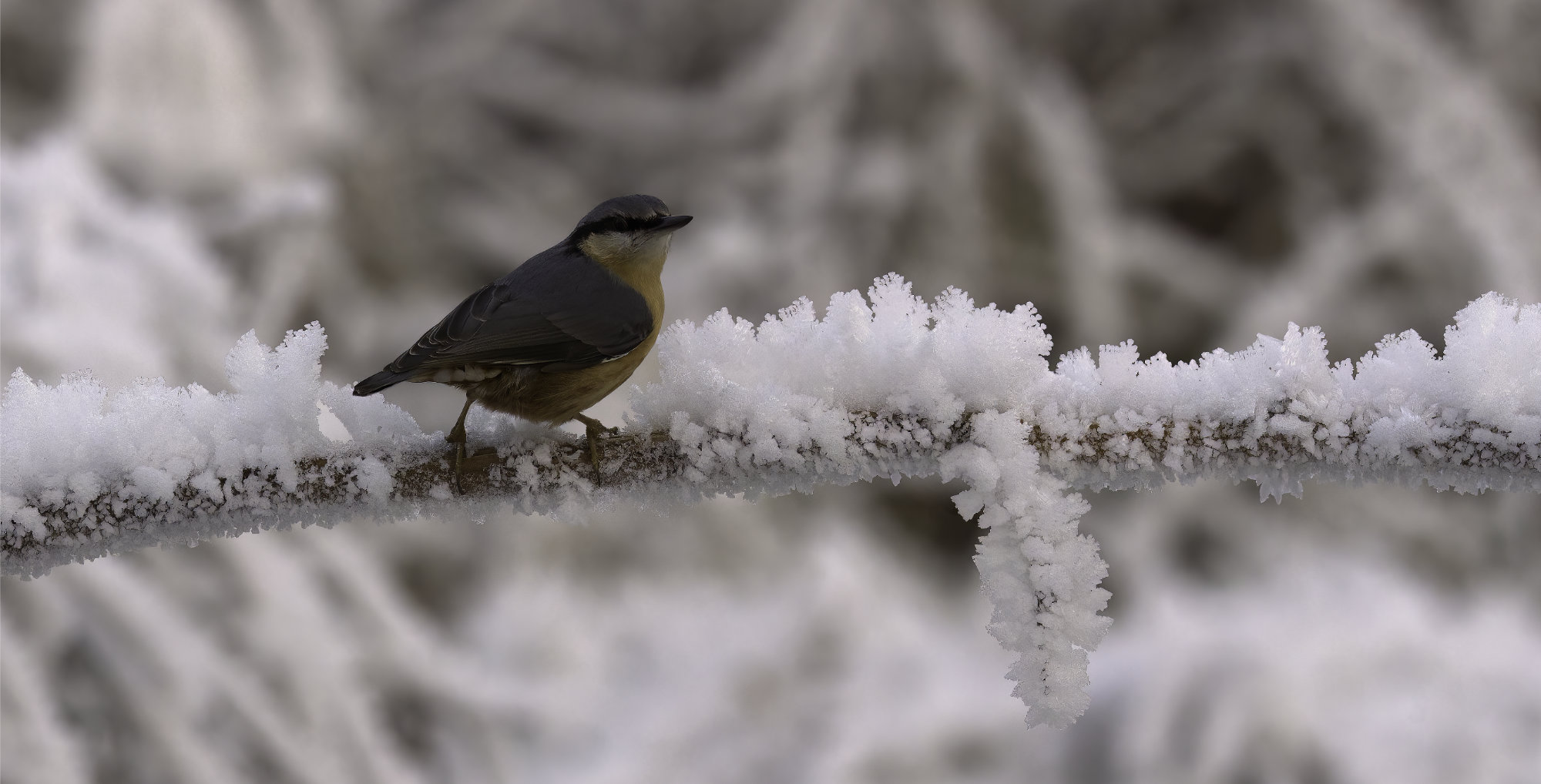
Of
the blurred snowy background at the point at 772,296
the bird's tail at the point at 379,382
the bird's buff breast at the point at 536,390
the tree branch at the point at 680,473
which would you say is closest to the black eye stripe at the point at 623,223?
the bird's buff breast at the point at 536,390

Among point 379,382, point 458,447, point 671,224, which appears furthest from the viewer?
point 671,224

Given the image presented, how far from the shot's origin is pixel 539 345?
3.80ft

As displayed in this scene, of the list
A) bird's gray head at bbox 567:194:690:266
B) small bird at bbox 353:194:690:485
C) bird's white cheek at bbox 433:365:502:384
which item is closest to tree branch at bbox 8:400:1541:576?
small bird at bbox 353:194:690:485

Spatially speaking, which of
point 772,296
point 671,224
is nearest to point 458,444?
point 671,224

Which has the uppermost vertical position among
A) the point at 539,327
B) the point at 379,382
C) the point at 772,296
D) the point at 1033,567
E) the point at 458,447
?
the point at 772,296

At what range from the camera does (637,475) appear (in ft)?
2.60

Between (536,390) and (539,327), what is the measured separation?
0.28ft

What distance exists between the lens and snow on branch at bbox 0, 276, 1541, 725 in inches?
28.0

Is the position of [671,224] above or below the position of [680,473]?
above

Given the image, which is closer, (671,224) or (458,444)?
(458,444)

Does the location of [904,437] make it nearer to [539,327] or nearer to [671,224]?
[539,327]

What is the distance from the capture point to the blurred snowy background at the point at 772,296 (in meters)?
1.65

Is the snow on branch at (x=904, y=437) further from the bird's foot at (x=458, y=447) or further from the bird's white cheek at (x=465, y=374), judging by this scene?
the bird's white cheek at (x=465, y=374)

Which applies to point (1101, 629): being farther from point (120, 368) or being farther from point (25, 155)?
point (25, 155)
